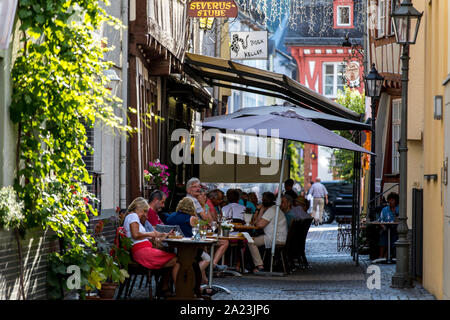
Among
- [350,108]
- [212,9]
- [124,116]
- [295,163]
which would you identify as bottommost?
[295,163]

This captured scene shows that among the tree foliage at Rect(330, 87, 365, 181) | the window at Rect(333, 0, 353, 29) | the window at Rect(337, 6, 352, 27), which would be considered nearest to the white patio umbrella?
the window at Rect(333, 0, 353, 29)

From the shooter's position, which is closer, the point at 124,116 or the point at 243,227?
the point at 124,116

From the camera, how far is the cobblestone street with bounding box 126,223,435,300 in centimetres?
1278

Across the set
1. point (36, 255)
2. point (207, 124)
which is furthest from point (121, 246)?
point (207, 124)

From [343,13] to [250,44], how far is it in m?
18.5

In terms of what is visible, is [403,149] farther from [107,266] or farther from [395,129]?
[395,129]

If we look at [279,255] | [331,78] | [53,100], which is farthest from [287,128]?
[331,78]

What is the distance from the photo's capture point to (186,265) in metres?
11.7

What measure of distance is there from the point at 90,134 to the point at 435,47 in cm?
496

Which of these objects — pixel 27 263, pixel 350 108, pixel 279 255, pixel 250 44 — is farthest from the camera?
pixel 350 108

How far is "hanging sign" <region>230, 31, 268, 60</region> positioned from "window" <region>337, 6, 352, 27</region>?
16.5 metres

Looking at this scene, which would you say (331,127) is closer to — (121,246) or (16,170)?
(121,246)

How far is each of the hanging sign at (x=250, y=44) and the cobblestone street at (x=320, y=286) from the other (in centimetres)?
568
